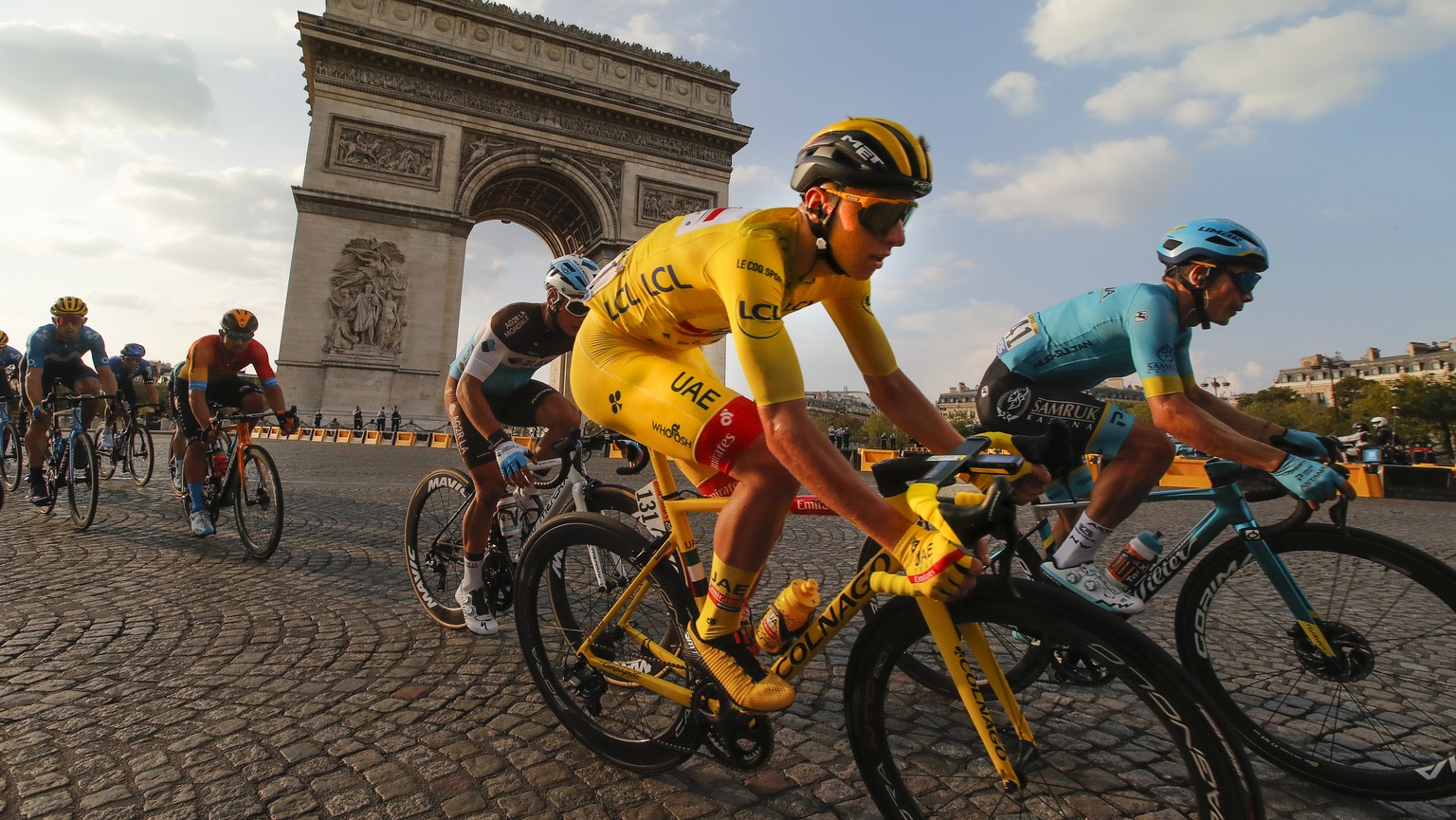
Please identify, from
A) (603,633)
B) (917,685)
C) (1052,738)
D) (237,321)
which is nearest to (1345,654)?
(1052,738)

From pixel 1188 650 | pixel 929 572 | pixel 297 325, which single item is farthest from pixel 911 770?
pixel 297 325

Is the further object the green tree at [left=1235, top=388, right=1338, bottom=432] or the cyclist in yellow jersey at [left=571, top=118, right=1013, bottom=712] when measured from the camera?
the green tree at [left=1235, top=388, right=1338, bottom=432]

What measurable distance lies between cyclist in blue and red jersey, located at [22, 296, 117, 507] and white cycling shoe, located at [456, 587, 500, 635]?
17.3 feet

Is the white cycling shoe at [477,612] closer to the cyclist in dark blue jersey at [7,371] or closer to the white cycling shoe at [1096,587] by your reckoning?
the white cycling shoe at [1096,587]

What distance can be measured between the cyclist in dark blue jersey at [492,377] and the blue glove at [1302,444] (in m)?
2.50

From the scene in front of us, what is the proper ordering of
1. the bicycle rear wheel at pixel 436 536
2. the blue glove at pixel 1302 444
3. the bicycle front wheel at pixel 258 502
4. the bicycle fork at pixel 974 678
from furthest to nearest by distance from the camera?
the bicycle front wheel at pixel 258 502 < the bicycle rear wheel at pixel 436 536 < the blue glove at pixel 1302 444 < the bicycle fork at pixel 974 678

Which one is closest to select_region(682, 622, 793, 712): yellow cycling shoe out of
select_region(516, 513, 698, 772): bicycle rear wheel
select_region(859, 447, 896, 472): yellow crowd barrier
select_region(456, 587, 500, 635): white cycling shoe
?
select_region(516, 513, 698, 772): bicycle rear wheel

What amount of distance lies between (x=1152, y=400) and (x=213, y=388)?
6234 millimetres

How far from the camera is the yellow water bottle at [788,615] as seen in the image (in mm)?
1629

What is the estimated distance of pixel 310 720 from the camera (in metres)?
2.22

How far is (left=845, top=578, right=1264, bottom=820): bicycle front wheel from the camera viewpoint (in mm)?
1158

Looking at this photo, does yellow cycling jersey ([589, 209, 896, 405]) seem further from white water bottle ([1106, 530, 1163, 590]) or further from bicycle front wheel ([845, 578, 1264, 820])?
white water bottle ([1106, 530, 1163, 590])

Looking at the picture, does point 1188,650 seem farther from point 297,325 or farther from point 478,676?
point 297,325

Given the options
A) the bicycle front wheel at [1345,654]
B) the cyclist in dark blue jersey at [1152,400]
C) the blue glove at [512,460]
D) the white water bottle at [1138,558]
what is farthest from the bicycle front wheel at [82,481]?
the bicycle front wheel at [1345,654]
